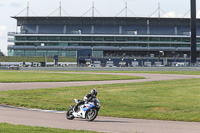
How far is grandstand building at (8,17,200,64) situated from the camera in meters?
163

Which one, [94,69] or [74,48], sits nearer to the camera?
[94,69]

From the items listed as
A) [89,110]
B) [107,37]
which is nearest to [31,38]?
[107,37]

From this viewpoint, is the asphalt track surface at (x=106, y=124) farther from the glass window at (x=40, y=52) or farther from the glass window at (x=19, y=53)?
the glass window at (x=19, y=53)

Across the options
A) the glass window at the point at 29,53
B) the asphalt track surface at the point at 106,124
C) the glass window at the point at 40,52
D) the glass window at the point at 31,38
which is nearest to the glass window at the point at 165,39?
the glass window at the point at 40,52

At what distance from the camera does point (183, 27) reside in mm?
168250

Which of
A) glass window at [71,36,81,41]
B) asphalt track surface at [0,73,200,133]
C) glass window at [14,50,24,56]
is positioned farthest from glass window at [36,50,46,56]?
asphalt track surface at [0,73,200,133]

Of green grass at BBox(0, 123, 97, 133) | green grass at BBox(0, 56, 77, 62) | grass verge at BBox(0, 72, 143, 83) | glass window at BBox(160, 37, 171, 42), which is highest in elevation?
glass window at BBox(160, 37, 171, 42)

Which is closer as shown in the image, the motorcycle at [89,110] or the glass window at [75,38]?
the motorcycle at [89,110]

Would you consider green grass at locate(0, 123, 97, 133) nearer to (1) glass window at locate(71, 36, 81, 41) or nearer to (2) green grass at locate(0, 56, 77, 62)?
(2) green grass at locate(0, 56, 77, 62)

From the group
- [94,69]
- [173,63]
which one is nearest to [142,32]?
[173,63]

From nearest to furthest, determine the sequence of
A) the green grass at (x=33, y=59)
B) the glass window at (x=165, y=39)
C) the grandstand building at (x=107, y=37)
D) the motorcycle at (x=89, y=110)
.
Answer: the motorcycle at (x=89, y=110), the green grass at (x=33, y=59), the grandstand building at (x=107, y=37), the glass window at (x=165, y=39)

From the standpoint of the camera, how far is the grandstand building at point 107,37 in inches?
6412

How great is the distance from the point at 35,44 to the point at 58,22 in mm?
14365

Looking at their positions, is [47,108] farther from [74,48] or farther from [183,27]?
[183,27]
